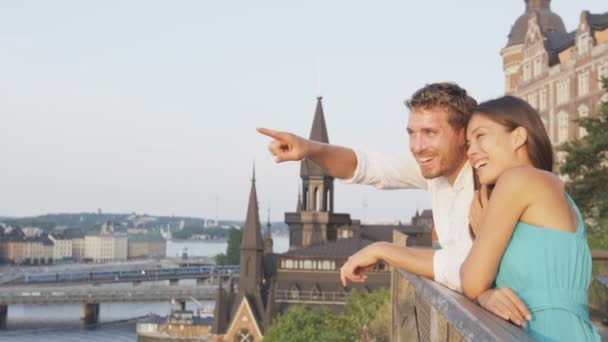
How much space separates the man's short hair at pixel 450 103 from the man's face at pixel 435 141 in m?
0.02

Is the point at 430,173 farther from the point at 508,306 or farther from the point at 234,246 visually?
the point at 234,246

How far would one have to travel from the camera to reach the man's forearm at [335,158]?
434 cm

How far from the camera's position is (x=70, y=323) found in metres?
94.5

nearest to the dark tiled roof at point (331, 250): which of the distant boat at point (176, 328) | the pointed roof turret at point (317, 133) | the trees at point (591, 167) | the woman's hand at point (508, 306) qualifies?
the pointed roof turret at point (317, 133)

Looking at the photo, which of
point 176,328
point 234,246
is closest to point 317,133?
point 176,328

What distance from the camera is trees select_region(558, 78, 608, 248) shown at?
22250mm

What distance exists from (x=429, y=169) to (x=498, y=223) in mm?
1153

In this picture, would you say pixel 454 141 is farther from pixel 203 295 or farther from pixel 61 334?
pixel 203 295

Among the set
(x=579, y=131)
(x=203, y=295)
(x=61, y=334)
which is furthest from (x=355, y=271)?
(x=203, y=295)

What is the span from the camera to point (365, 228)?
271 feet

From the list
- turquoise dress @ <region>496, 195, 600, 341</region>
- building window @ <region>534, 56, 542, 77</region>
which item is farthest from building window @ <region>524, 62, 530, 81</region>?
turquoise dress @ <region>496, 195, 600, 341</region>

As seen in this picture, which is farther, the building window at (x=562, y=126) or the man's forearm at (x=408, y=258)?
the building window at (x=562, y=126)

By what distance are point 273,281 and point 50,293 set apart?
4817 cm

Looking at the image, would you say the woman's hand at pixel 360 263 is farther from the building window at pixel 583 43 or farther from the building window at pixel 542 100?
the building window at pixel 542 100
